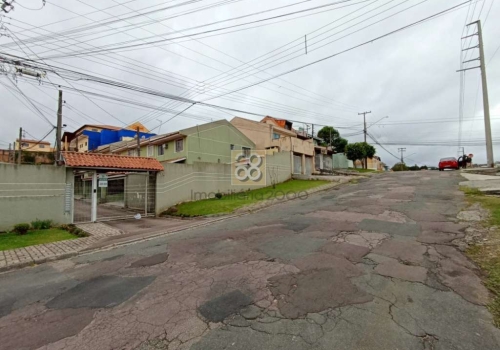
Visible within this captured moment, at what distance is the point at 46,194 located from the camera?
1165cm

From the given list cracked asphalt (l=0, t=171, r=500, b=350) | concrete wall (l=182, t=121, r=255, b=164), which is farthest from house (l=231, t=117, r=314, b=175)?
cracked asphalt (l=0, t=171, r=500, b=350)

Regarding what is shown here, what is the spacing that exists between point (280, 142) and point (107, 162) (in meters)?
19.2

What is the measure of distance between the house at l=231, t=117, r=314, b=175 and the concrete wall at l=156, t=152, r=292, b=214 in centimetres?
680

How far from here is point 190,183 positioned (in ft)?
57.3

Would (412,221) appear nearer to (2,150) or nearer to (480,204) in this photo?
(480,204)

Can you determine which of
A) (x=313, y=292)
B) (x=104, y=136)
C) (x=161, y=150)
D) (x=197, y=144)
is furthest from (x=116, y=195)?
(x=104, y=136)

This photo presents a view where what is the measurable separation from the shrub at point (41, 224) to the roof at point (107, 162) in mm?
2790

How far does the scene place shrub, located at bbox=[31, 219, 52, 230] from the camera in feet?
36.4

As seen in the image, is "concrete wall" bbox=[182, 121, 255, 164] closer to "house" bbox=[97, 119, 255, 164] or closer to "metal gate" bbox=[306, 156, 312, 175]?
"house" bbox=[97, 119, 255, 164]

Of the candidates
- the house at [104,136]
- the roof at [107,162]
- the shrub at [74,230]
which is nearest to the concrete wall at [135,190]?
the roof at [107,162]

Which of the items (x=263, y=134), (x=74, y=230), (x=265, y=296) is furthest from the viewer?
(x=263, y=134)

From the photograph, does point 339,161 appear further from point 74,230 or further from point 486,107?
point 74,230

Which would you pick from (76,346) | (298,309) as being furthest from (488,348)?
(76,346)

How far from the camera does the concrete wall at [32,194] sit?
10.7 meters
